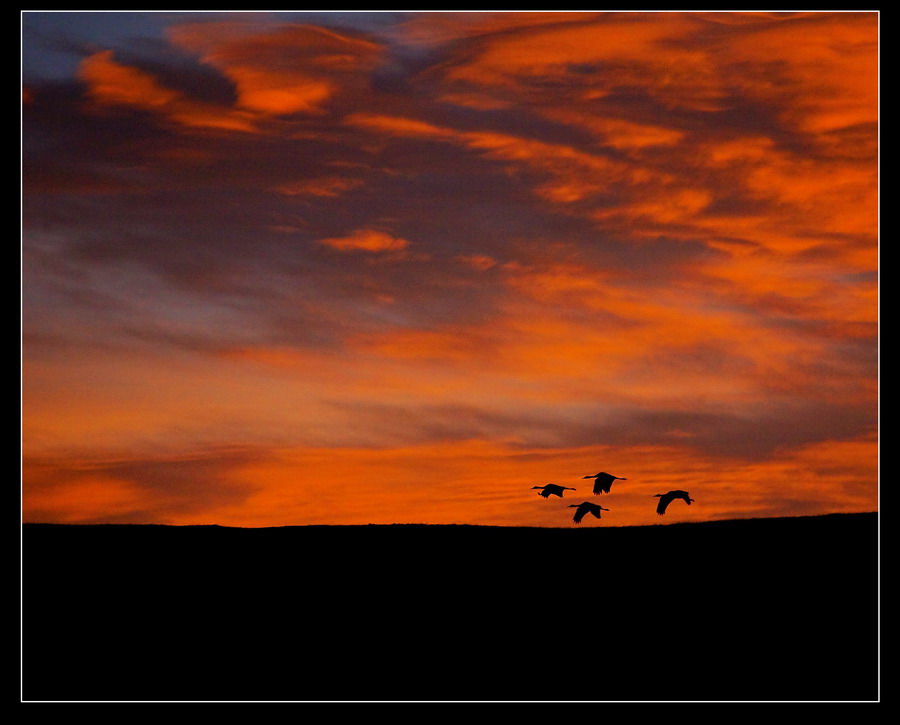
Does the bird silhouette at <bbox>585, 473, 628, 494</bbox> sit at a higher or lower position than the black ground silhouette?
higher

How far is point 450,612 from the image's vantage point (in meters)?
28.7

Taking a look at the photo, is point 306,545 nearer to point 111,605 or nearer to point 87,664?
point 111,605

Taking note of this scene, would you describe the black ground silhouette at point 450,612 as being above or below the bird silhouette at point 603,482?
below

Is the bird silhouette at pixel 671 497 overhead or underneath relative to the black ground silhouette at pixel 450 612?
overhead

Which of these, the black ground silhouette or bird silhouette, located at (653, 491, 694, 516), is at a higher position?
bird silhouette, located at (653, 491, 694, 516)

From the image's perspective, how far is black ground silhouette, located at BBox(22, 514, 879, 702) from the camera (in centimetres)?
2423

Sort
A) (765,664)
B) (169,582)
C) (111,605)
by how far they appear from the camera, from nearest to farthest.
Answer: (765,664) → (111,605) → (169,582)

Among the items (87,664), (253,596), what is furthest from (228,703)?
(253,596)

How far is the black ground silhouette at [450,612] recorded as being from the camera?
24.2 m

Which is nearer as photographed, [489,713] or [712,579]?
[489,713]

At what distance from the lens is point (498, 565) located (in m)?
32.8

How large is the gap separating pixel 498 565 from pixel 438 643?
252 inches

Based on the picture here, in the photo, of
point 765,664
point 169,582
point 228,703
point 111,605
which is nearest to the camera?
point 228,703

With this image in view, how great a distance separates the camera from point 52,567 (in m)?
31.5
